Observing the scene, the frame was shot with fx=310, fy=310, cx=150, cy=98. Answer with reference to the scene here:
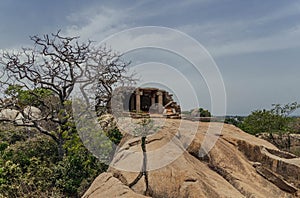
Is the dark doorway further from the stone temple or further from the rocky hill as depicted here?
the rocky hill

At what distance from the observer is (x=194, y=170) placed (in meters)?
6.08

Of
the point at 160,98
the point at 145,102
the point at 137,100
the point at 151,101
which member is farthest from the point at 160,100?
the point at 137,100

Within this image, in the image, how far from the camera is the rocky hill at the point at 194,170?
582 cm

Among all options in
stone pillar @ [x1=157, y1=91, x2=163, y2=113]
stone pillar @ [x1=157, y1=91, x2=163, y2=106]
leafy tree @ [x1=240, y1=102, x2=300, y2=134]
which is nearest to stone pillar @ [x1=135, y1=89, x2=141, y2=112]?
stone pillar @ [x1=157, y1=91, x2=163, y2=113]

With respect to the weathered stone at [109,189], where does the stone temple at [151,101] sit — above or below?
above

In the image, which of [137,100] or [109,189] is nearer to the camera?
[109,189]

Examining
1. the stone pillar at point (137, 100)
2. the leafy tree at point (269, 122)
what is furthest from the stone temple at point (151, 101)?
the leafy tree at point (269, 122)

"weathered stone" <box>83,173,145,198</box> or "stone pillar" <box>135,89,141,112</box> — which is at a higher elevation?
"stone pillar" <box>135,89,141,112</box>

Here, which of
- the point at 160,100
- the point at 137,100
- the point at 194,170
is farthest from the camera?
the point at 160,100

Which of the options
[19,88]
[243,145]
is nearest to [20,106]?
[19,88]

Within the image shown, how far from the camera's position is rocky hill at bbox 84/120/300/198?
19.1 ft

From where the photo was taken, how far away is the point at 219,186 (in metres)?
5.90

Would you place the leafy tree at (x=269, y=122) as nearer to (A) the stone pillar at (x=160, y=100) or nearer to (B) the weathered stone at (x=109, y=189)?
(A) the stone pillar at (x=160, y=100)

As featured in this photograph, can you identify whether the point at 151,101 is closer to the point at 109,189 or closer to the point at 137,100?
the point at 137,100
